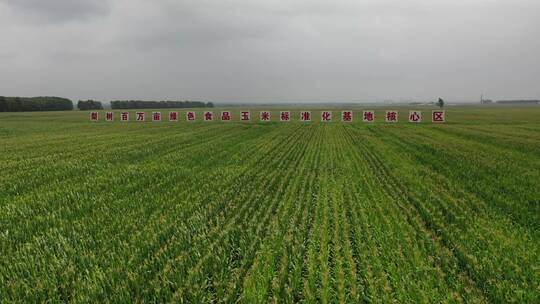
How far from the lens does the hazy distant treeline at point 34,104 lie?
3760 inches

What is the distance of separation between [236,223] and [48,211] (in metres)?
5.27

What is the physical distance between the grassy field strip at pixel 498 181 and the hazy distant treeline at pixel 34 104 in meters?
130

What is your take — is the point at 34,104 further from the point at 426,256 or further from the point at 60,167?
the point at 426,256

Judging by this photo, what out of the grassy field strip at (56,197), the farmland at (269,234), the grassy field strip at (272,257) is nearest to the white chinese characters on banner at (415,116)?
the farmland at (269,234)

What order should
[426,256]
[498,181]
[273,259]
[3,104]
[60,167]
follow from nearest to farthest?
[273,259], [426,256], [498,181], [60,167], [3,104]

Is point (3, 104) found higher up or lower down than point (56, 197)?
higher up

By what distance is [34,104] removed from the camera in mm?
111312

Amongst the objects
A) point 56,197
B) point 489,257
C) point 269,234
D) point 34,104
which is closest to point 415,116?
point 489,257

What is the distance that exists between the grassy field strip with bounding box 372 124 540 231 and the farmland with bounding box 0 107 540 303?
69mm

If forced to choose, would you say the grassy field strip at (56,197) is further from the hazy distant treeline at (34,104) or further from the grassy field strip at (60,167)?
the hazy distant treeline at (34,104)

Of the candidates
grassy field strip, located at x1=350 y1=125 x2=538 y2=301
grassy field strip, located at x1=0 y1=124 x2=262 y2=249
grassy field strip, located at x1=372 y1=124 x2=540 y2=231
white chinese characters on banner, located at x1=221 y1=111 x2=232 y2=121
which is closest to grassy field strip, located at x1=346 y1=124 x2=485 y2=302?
grassy field strip, located at x1=350 y1=125 x2=538 y2=301

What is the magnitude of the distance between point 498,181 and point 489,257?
6.80 m

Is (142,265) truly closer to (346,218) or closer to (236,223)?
(236,223)

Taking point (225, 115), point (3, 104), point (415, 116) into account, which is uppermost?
point (3, 104)
